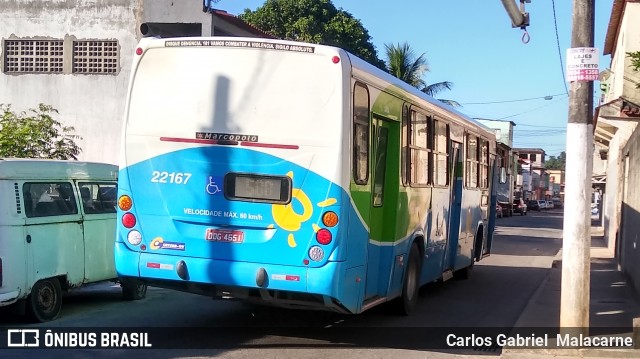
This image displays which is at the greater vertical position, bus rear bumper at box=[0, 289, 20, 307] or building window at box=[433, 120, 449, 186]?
building window at box=[433, 120, 449, 186]

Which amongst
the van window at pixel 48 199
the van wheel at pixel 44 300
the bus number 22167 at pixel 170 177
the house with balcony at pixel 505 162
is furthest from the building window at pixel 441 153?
the house with balcony at pixel 505 162

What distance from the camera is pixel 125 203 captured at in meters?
7.92

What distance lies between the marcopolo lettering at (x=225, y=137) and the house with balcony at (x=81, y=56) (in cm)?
1435

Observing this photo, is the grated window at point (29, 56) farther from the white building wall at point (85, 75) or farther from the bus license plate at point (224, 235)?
the bus license plate at point (224, 235)

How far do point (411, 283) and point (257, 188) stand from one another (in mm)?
3597

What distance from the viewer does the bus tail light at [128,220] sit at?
787 centimetres

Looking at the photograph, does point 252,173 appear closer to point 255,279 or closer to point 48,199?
point 255,279

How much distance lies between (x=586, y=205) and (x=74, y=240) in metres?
6.40

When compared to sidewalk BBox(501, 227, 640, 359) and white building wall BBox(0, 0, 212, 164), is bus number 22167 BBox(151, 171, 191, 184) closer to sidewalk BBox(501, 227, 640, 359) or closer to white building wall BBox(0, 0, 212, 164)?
sidewalk BBox(501, 227, 640, 359)

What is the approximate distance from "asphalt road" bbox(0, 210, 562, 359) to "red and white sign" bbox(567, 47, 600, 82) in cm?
332

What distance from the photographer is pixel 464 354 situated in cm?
829

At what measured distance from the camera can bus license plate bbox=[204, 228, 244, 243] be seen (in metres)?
7.56

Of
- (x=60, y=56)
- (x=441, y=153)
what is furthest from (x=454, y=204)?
(x=60, y=56)

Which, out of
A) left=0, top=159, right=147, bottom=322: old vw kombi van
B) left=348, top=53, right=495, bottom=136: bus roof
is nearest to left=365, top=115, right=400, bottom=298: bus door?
left=348, top=53, right=495, bottom=136: bus roof
